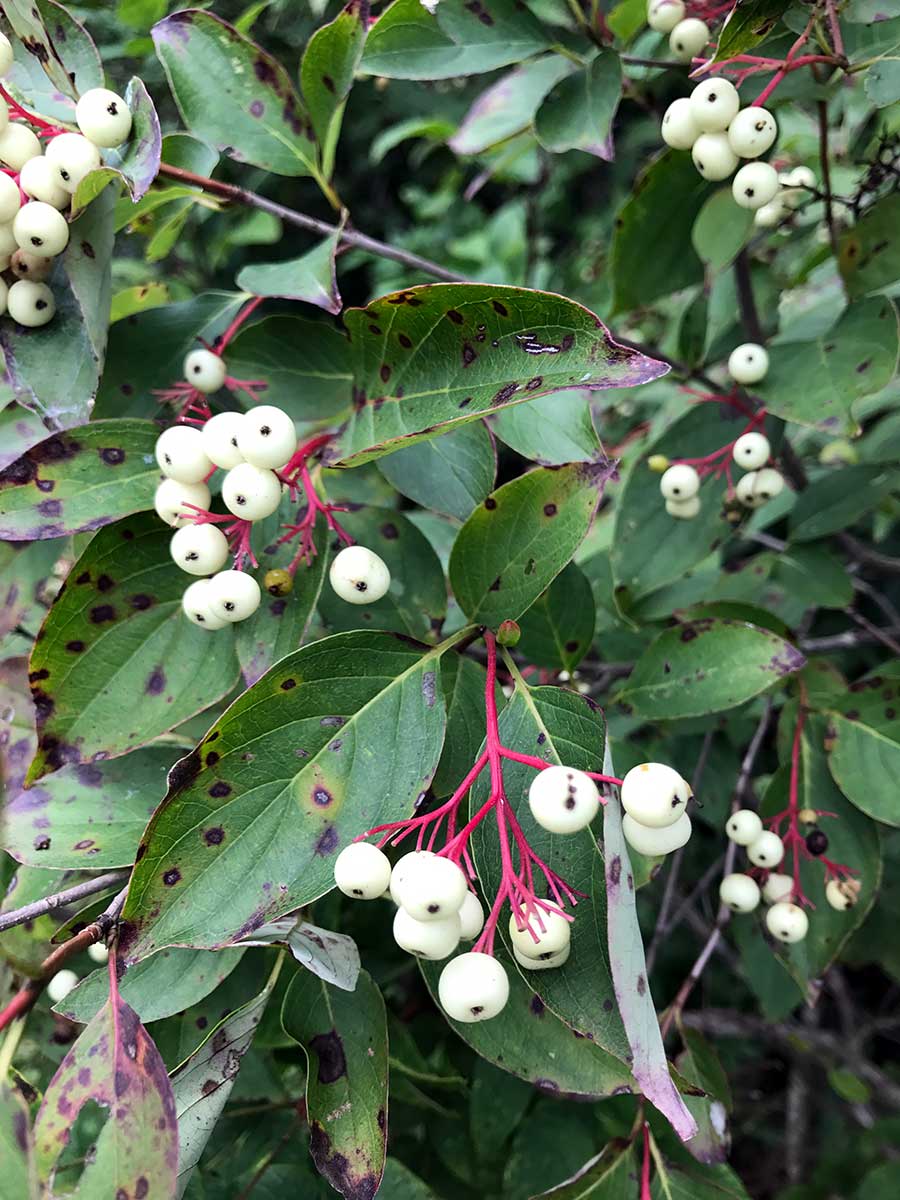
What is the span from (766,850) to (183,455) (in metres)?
0.72

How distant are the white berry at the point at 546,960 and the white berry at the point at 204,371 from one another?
609mm

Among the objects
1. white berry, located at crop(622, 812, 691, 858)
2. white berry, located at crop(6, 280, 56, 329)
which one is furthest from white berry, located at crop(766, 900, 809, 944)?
white berry, located at crop(6, 280, 56, 329)

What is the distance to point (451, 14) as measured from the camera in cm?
103

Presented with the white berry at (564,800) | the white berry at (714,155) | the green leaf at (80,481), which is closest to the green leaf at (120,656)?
the green leaf at (80,481)

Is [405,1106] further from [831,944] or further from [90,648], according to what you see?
[90,648]

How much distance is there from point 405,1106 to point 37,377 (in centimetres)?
95

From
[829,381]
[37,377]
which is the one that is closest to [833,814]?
[829,381]

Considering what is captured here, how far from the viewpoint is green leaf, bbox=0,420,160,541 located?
788 millimetres

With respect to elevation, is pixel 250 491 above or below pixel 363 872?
above

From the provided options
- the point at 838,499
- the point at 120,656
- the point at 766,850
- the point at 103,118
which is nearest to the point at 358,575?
the point at 120,656

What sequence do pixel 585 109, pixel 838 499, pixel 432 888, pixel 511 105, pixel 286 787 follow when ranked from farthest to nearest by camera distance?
pixel 838 499 → pixel 511 105 → pixel 585 109 → pixel 286 787 → pixel 432 888

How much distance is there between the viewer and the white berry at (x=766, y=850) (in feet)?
3.24

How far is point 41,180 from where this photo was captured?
2.51ft

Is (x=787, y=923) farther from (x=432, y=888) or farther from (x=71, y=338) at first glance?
(x=71, y=338)
